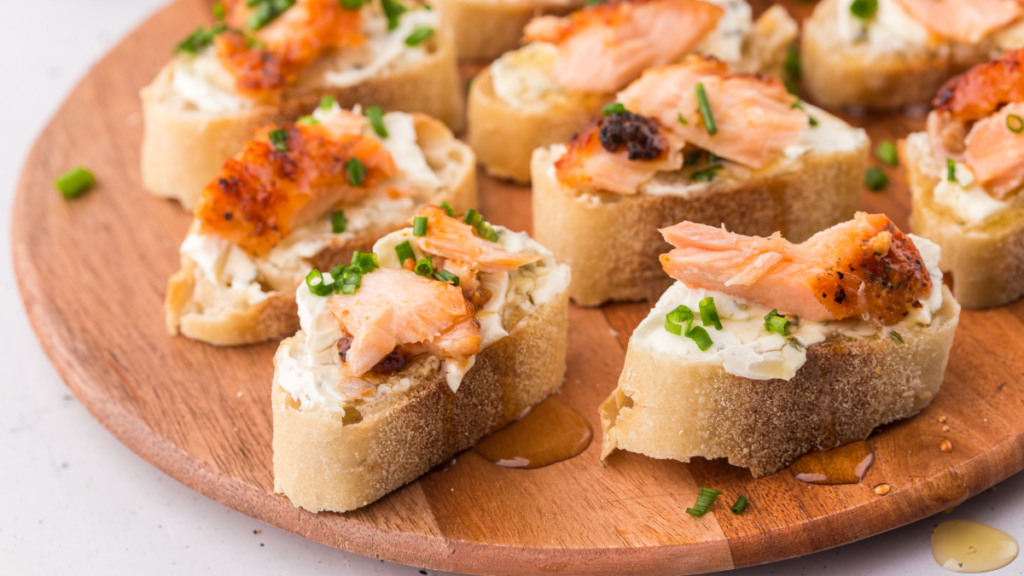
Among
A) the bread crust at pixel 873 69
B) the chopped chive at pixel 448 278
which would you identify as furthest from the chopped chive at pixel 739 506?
the bread crust at pixel 873 69

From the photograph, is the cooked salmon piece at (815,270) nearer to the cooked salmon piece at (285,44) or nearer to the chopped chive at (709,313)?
the chopped chive at (709,313)

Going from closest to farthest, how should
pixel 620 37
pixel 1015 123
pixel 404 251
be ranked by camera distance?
pixel 404 251
pixel 1015 123
pixel 620 37

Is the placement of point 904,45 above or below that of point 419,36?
below

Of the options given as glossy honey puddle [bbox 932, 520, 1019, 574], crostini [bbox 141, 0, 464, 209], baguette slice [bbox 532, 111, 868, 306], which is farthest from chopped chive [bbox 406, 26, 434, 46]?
glossy honey puddle [bbox 932, 520, 1019, 574]

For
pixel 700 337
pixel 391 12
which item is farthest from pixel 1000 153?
pixel 391 12

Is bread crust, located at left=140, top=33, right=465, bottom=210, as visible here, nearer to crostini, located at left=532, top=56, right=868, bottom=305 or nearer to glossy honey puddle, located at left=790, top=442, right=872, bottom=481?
crostini, located at left=532, top=56, right=868, bottom=305

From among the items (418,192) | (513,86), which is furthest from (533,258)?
(513,86)

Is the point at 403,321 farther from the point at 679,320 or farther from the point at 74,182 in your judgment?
the point at 74,182
